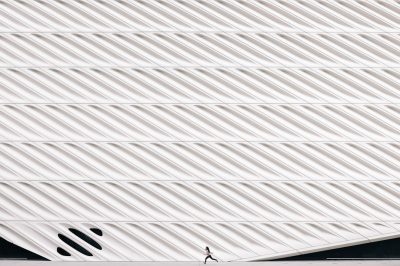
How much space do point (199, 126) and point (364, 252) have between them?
544 cm

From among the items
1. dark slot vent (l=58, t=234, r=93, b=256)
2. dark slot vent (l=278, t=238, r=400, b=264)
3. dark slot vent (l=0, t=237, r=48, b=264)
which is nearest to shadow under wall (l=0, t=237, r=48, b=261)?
dark slot vent (l=0, t=237, r=48, b=264)

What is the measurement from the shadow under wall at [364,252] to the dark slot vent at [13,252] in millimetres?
6616

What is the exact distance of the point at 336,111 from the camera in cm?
1481

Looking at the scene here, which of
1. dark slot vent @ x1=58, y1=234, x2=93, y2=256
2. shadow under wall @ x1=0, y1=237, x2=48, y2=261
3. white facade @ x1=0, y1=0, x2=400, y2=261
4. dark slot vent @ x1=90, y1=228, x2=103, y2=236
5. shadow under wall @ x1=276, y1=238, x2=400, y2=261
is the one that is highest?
white facade @ x1=0, y1=0, x2=400, y2=261

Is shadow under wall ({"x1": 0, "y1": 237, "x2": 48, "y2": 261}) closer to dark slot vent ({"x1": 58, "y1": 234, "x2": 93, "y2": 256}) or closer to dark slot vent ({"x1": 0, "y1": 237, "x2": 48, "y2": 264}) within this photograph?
dark slot vent ({"x1": 0, "y1": 237, "x2": 48, "y2": 264})

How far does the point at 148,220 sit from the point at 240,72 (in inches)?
181

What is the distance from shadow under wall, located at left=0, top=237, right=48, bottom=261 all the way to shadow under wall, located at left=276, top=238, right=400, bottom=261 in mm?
6614

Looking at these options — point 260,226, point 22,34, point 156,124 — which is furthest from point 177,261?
point 22,34

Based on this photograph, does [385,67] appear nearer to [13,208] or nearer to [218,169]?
[218,169]

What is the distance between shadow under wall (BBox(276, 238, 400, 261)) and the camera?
14.6 metres

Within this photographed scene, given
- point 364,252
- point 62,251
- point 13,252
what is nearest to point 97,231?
point 62,251

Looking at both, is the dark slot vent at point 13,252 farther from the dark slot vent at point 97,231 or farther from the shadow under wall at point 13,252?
the dark slot vent at point 97,231

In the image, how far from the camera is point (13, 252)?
1456cm

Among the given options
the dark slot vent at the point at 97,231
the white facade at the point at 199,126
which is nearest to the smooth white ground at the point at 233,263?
the white facade at the point at 199,126
